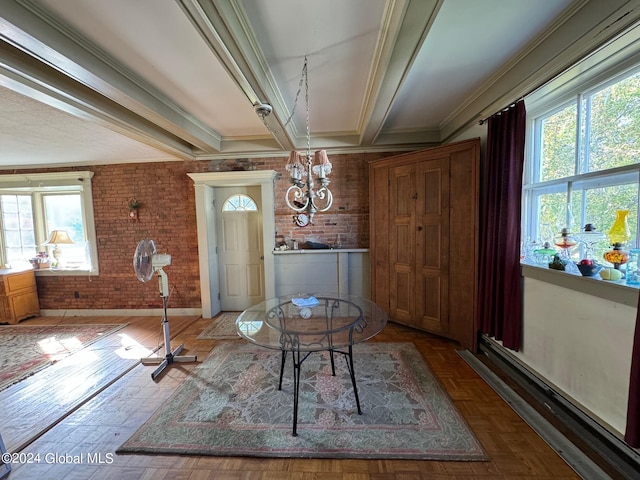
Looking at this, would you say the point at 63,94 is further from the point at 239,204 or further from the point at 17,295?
the point at 17,295

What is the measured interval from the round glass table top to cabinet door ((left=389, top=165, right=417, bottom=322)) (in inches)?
39.8

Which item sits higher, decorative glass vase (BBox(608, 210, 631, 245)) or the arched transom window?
the arched transom window

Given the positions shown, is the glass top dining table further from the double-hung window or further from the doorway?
the double-hung window

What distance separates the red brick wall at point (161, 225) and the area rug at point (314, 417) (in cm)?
194

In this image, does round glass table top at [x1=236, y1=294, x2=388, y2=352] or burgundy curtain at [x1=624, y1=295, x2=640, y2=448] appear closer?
burgundy curtain at [x1=624, y1=295, x2=640, y2=448]

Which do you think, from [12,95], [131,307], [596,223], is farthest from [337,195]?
[131,307]

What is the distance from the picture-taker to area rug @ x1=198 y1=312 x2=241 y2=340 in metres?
3.31

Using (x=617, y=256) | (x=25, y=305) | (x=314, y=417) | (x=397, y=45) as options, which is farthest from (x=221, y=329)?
(x=617, y=256)

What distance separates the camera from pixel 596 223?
175cm

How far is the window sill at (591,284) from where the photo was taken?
1393mm

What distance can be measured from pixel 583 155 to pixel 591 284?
0.92m

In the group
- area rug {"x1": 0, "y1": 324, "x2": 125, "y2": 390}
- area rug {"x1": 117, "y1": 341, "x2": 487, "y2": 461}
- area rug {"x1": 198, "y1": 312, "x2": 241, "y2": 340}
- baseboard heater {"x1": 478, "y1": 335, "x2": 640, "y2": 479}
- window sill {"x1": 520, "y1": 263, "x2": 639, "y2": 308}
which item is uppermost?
window sill {"x1": 520, "y1": 263, "x2": 639, "y2": 308}

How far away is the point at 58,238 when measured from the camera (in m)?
4.12

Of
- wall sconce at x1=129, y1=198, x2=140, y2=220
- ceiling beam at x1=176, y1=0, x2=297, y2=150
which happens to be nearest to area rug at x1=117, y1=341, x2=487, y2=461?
ceiling beam at x1=176, y1=0, x2=297, y2=150
